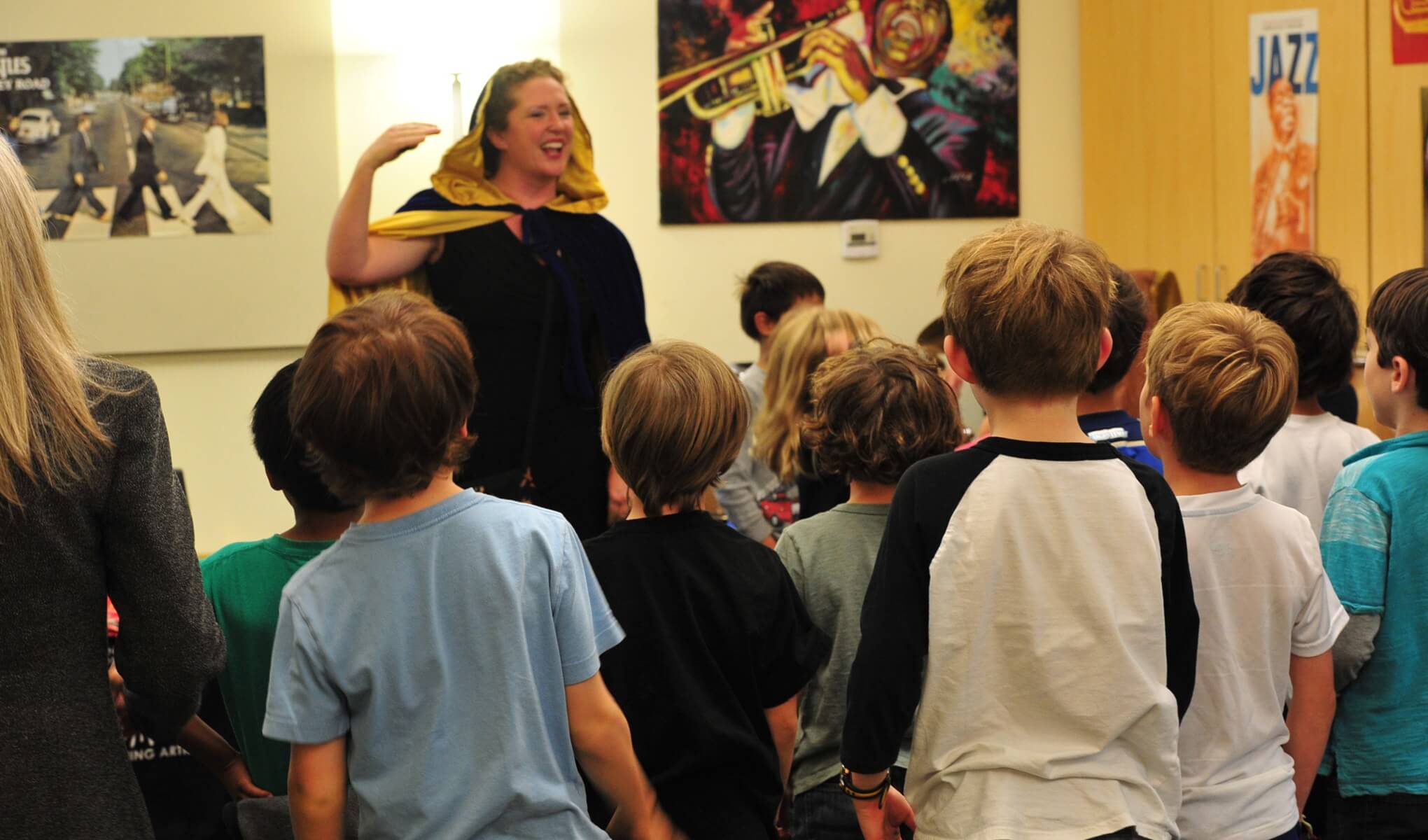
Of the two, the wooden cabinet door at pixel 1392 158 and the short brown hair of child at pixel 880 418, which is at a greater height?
the wooden cabinet door at pixel 1392 158

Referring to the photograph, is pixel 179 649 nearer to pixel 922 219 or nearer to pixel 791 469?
pixel 791 469

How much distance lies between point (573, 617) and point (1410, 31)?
361 centimetres

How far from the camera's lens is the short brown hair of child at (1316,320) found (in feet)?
7.75

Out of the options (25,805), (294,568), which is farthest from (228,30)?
(25,805)

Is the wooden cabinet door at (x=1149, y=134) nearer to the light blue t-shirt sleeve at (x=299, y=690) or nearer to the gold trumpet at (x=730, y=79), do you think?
the gold trumpet at (x=730, y=79)

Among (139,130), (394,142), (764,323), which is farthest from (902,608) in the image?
(139,130)

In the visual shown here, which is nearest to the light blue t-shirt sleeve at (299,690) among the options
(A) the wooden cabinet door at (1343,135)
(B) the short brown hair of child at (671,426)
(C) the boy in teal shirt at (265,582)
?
(C) the boy in teal shirt at (265,582)

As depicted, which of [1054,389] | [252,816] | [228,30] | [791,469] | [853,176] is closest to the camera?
[1054,389]

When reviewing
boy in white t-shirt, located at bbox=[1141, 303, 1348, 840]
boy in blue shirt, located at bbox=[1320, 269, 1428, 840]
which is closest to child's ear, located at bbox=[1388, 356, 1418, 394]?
boy in blue shirt, located at bbox=[1320, 269, 1428, 840]

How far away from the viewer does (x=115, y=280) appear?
543 cm

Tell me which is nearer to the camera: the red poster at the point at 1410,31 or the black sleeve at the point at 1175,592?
the black sleeve at the point at 1175,592

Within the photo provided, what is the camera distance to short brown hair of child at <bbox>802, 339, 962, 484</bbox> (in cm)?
201

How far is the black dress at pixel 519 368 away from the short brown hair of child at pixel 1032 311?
1.78m

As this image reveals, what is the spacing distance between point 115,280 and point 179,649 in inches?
175
